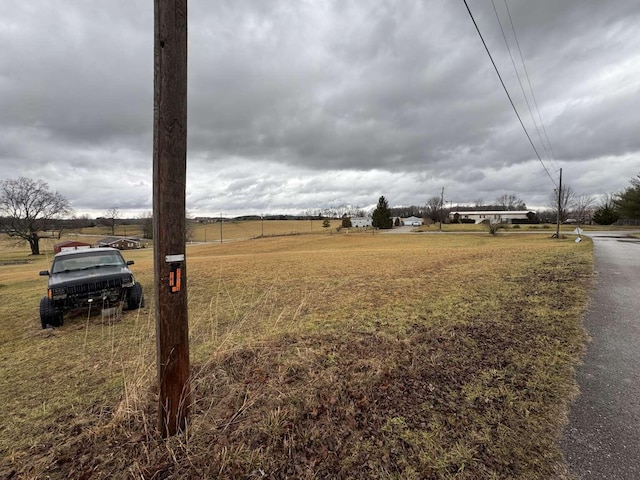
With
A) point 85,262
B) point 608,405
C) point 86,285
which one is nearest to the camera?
point 608,405

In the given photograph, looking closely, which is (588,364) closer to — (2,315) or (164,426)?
(164,426)

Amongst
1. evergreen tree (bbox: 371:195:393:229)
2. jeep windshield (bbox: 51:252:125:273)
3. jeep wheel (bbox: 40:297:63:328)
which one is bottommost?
jeep wheel (bbox: 40:297:63:328)

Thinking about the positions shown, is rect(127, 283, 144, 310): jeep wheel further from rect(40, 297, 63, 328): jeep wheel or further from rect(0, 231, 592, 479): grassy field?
rect(40, 297, 63, 328): jeep wheel

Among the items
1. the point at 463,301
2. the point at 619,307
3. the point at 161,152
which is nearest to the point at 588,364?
the point at 463,301

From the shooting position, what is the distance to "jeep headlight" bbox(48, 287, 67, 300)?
5.92 metres

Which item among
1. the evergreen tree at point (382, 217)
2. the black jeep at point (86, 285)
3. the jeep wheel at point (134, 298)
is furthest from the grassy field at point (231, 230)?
the jeep wheel at point (134, 298)

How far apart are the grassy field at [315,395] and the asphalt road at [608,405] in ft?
0.40

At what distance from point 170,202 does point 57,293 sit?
19.1 ft

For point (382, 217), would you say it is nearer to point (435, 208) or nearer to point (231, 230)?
point (435, 208)

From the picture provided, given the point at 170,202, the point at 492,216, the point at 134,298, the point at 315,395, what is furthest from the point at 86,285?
the point at 492,216

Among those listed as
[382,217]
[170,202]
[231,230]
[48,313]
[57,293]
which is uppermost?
[382,217]

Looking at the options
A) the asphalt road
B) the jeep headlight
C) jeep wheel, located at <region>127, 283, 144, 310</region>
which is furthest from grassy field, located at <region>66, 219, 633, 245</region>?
the asphalt road

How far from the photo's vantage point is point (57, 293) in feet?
19.5

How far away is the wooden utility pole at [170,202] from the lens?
2.04 meters
